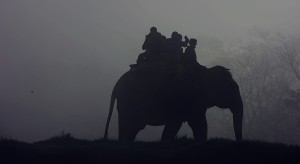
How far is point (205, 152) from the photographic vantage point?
11.7 m

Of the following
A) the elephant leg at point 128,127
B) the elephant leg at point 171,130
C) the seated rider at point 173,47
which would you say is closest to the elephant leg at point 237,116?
the elephant leg at point 171,130

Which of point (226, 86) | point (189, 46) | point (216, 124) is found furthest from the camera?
point (216, 124)

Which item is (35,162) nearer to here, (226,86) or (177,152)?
(177,152)

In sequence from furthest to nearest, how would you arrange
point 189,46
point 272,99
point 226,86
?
point 272,99
point 189,46
point 226,86

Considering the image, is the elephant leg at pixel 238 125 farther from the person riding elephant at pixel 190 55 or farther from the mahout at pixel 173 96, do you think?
the person riding elephant at pixel 190 55

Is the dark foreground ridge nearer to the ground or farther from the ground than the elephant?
nearer to the ground

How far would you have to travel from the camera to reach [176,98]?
55.9 ft

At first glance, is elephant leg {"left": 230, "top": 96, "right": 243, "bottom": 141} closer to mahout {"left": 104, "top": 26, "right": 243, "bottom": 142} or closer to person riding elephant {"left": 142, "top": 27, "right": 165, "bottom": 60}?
mahout {"left": 104, "top": 26, "right": 243, "bottom": 142}

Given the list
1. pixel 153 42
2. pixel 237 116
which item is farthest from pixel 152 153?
pixel 153 42

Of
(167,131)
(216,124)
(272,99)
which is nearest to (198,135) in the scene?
(167,131)

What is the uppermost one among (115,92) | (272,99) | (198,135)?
(272,99)

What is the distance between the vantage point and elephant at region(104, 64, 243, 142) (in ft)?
55.9

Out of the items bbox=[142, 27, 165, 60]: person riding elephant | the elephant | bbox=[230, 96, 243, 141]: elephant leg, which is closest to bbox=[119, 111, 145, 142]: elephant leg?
the elephant

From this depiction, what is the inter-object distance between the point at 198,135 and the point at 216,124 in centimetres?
4200
